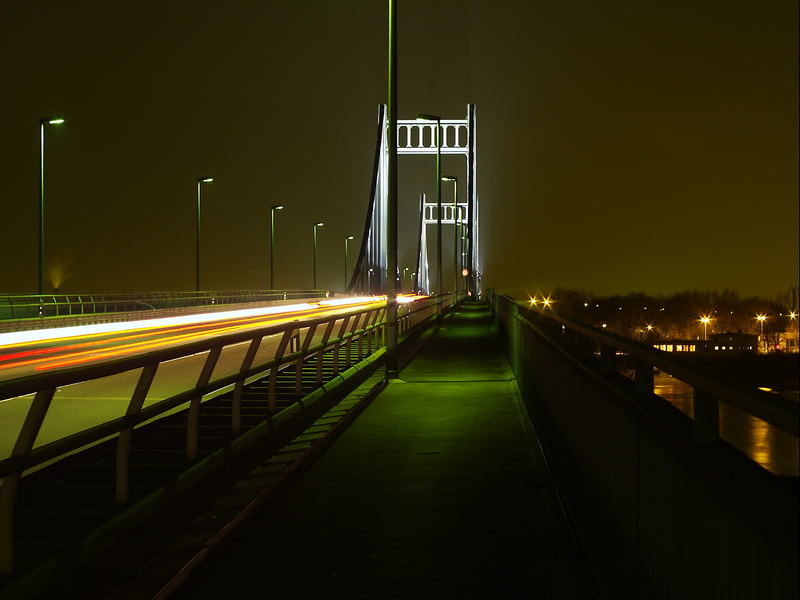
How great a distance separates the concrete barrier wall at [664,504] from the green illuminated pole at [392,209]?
1102 centimetres

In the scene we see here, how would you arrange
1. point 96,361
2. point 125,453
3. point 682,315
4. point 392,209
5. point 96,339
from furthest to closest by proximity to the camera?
1. point 682,315
2. point 96,339
3. point 392,209
4. point 96,361
5. point 125,453

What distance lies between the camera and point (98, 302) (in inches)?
1975

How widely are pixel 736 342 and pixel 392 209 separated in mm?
16463

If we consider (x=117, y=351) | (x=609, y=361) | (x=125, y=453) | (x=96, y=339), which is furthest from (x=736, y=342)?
(x=125, y=453)

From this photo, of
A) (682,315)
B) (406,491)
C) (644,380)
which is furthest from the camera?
(682,315)

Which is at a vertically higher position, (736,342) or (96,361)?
(96,361)

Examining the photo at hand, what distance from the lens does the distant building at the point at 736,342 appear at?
3167 centimetres

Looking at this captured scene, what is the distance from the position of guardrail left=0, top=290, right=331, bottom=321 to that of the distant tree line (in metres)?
21.6

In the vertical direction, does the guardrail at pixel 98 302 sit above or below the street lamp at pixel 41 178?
below

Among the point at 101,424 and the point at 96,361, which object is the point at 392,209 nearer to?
the point at 96,361

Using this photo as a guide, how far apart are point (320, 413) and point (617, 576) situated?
334 inches

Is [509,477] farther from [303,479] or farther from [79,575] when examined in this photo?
[79,575]

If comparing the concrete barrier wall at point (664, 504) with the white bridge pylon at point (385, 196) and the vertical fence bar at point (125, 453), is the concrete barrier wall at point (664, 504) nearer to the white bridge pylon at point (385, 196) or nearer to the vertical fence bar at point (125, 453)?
the vertical fence bar at point (125, 453)

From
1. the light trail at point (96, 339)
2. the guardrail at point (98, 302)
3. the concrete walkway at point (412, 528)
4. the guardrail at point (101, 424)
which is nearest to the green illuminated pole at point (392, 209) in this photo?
the light trail at point (96, 339)
